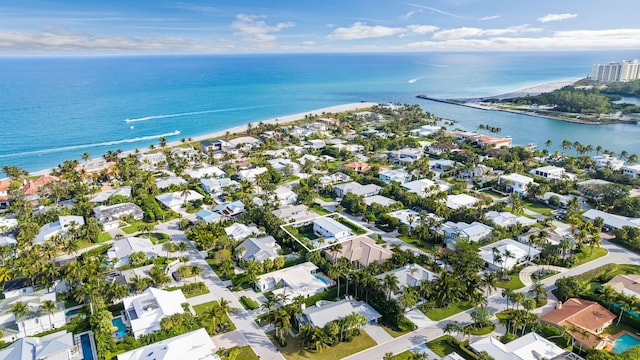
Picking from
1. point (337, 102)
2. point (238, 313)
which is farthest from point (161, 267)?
point (337, 102)

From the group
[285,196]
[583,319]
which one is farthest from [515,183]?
[285,196]

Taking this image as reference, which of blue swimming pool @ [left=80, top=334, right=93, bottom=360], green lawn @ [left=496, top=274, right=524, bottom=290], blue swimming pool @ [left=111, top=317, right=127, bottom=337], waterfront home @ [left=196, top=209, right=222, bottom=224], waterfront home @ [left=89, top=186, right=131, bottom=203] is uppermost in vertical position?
waterfront home @ [left=89, top=186, right=131, bottom=203]

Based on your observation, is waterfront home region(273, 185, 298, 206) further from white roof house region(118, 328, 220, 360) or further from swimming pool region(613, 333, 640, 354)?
swimming pool region(613, 333, 640, 354)

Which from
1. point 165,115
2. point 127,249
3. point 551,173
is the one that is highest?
point 165,115

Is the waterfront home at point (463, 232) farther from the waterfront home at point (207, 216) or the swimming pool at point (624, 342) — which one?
the waterfront home at point (207, 216)

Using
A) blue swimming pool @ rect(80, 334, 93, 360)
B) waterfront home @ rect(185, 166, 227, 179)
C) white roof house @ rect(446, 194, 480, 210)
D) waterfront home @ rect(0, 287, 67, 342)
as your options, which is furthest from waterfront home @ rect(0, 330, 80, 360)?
white roof house @ rect(446, 194, 480, 210)

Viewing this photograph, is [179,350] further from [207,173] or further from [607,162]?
[607,162]
